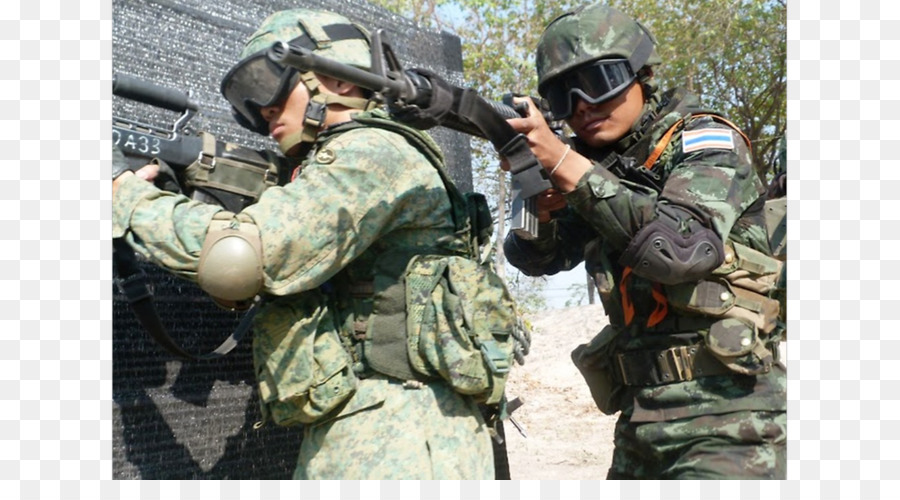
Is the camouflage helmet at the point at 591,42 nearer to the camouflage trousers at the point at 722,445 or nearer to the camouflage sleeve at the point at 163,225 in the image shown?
the camouflage trousers at the point at 722,445

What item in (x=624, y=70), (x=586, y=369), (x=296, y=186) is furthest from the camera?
(x=586, y=369)

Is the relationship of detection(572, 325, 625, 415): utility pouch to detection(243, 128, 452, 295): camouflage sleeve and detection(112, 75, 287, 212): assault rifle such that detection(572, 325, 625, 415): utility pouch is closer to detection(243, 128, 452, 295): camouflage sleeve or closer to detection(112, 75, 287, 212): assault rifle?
detection(243, 128, 452, 295): camouflage sleeve

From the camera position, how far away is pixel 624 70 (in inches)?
136

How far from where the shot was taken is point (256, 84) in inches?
126

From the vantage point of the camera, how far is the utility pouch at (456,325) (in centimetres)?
295

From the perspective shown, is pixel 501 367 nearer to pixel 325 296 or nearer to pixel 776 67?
pixel 325 296

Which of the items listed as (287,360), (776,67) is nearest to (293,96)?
(287,360)

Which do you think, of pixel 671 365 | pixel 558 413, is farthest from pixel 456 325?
pixel 558 413

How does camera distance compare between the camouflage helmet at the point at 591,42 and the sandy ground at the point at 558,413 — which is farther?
the sandy ground at the point at 558,413

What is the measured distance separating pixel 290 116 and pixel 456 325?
824mm

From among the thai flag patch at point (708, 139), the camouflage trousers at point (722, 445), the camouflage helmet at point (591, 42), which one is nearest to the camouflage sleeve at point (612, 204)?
the thai flag patch at point (708, 139)

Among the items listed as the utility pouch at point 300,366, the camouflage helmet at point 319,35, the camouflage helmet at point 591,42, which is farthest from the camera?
the camouflage helmet at point 591,42

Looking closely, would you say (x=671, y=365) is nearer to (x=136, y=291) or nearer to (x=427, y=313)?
(x=427, y=313)

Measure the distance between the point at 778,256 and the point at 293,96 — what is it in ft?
5.47
